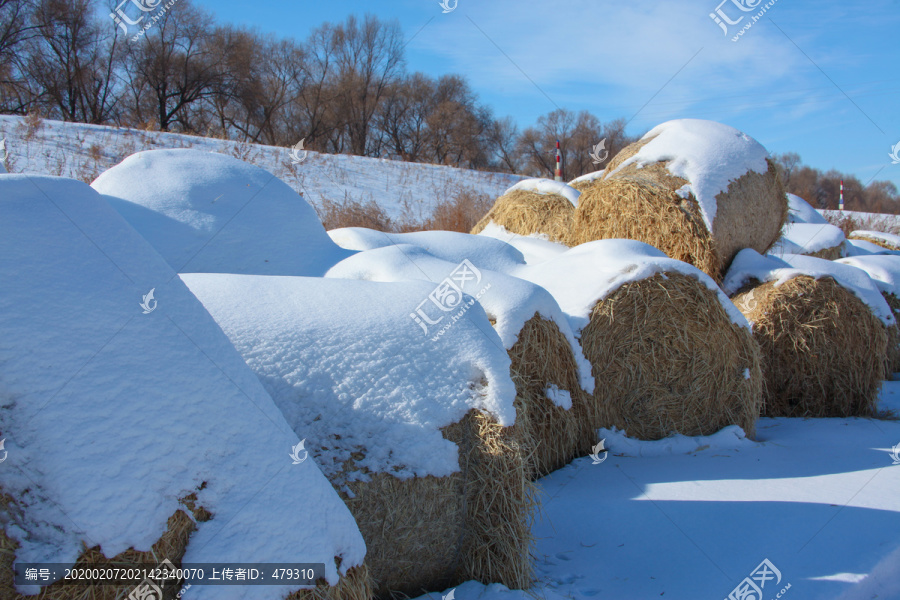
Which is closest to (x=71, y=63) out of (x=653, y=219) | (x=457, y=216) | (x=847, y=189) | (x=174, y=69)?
(x=174, y=69)

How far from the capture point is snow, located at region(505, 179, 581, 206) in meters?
7.20

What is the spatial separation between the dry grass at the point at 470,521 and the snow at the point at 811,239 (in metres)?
6.51

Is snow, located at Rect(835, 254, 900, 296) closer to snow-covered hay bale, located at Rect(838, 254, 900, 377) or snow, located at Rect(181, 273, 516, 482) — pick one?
snow-covered hay bale, located at Rect(838, 254, 900, 377)

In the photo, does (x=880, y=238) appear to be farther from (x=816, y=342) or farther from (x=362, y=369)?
(x=362, y=369)

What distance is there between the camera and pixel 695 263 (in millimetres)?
5441

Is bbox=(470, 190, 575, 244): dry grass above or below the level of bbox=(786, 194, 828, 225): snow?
below

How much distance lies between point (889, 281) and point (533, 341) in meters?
5.35

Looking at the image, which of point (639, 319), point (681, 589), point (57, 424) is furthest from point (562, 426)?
point (57, 424)

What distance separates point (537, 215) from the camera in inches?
279

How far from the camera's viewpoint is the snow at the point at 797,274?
5.23 m

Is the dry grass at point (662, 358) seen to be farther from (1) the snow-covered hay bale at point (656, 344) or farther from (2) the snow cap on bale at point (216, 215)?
(2) the snow cap on bale at point (216, 215)

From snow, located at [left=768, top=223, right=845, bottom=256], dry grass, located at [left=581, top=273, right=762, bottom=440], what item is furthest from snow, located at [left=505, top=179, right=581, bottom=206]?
dry grass, located at [left=581, top=273, right=762, bottom=440]

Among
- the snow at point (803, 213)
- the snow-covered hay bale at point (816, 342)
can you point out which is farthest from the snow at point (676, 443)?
the snow at point (803, 213)

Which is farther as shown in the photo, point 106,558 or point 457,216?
point 457,216
